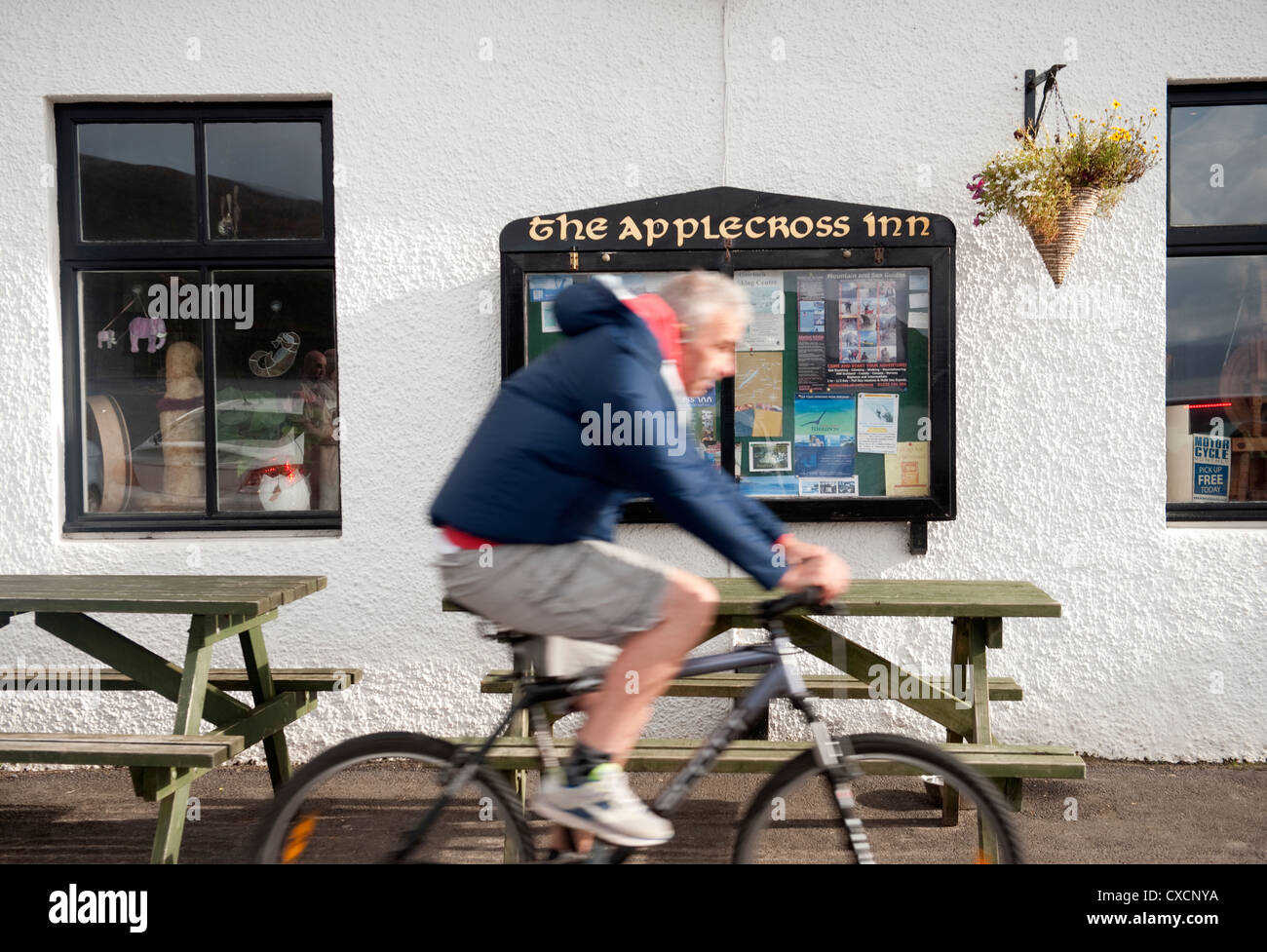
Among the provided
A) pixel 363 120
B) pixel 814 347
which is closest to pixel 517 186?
pixel 363 120

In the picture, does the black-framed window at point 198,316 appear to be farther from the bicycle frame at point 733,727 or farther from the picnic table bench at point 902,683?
the bicycle frame at point 733,727

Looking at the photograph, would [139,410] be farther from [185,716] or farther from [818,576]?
[818,576]

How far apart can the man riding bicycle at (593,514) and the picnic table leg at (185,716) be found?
4.84 feet

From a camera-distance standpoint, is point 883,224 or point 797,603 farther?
point 883,224

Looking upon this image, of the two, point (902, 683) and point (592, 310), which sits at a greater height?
point (592, 310)

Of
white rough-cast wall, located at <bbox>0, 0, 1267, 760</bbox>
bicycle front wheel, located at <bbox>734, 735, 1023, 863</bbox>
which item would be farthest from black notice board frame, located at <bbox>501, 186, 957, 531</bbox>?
bicycle front wheel, located at <bbox>734, 735, 1023, 863</bbox>

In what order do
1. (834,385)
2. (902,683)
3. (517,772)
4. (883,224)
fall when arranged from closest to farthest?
1. (517,772)
2. (902,683)
3. (883,224)
4. (834,385)

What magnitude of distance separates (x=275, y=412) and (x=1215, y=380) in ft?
15.3

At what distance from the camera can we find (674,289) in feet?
7.80

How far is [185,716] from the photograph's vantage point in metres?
3.26

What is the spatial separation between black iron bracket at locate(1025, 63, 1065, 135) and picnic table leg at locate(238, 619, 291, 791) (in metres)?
4.00

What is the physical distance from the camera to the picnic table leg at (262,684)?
3781 mm

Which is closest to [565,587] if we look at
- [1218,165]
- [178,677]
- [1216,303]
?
[178,677]
